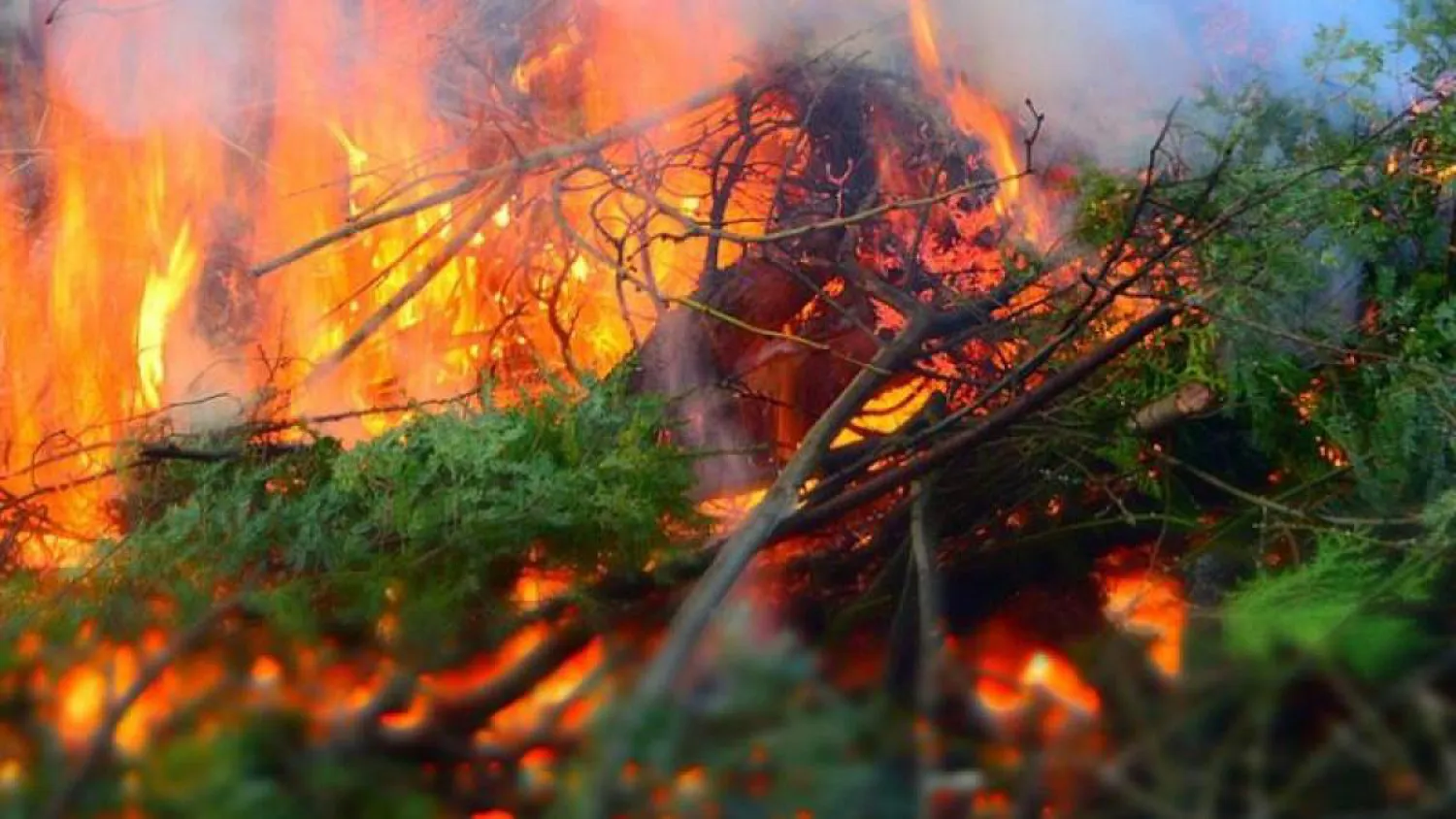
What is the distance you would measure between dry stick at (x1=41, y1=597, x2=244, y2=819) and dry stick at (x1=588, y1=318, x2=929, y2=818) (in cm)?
20

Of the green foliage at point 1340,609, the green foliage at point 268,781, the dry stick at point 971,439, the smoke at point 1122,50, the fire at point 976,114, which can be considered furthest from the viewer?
the fire at point 976,114

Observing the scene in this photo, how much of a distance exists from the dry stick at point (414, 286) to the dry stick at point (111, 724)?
1.58 metres

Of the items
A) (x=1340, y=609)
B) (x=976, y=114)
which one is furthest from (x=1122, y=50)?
(x=1340, y=609)

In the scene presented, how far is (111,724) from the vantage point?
0.58 m

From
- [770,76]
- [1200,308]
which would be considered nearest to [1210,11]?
[770,76]

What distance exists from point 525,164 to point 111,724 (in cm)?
172

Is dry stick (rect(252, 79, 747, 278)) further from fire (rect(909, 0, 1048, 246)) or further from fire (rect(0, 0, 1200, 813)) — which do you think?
fire (rect(909, 0, 1048, 246))

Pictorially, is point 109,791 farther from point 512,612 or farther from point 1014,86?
point 1014,86

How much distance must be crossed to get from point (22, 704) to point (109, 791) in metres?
0.12

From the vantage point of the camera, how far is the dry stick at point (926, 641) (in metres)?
0.57

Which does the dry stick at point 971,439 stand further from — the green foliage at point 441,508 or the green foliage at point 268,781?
the green foliage at point 268,781

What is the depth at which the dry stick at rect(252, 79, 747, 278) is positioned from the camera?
7.20 ft

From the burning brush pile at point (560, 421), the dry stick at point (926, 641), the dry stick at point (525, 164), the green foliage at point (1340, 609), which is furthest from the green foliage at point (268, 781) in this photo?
the dry stick at point (525, 164)

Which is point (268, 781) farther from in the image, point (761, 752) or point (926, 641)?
point (926, 641)
